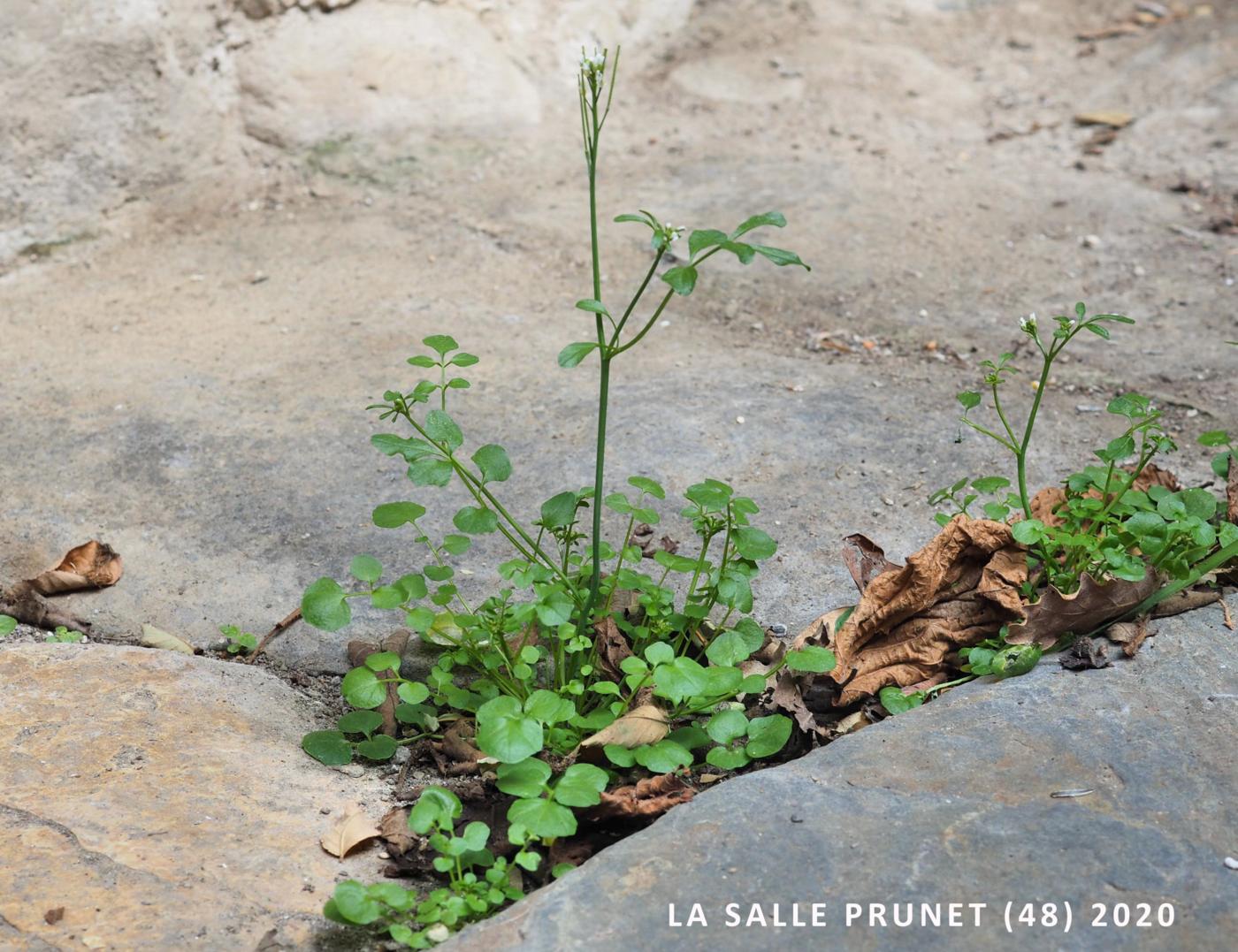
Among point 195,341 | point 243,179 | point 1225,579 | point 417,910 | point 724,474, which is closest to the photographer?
point 417,910

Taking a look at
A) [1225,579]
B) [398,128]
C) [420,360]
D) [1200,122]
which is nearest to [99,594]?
[420,360]

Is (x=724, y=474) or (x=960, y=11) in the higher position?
(x=960, y=11)

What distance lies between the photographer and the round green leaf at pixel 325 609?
2.11 metres

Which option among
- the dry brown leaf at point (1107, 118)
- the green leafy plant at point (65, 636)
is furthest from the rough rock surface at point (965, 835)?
the dry brown leaf at point (1107, 118)

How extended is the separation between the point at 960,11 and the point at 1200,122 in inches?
63.7

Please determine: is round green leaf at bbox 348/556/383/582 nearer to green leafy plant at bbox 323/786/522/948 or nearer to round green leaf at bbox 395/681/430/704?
round green leaf at bbox 395/681/430/704

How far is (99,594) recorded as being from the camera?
2775mm

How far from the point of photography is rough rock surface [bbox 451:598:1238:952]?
5.44 feet

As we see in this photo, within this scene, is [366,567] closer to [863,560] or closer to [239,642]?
[239,642]

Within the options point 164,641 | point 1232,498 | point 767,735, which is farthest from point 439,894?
point 1232,498

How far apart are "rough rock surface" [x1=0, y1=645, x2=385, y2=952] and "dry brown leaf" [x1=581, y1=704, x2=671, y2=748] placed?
1.35ft

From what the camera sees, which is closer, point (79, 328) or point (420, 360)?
point (420, 360)

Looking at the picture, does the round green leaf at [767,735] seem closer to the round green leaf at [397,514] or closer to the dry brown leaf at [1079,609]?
the dry brown leaf at [1079,609]

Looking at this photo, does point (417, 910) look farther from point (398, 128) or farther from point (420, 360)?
point (398, 128)
